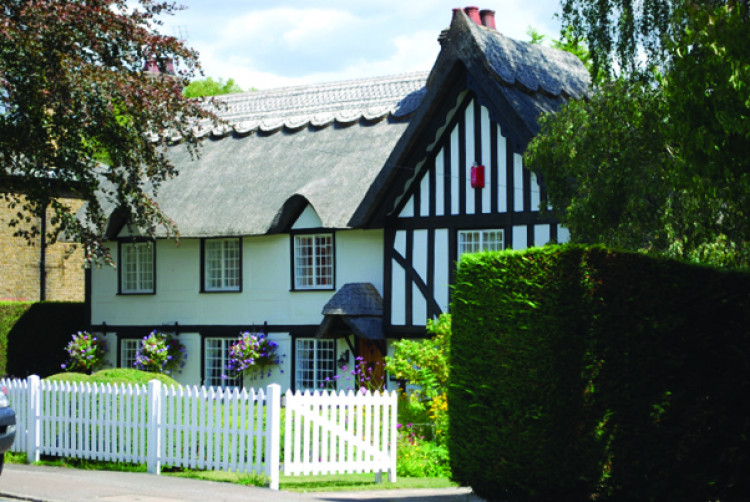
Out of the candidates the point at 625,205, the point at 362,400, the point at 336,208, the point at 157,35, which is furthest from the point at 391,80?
the point at 362,400

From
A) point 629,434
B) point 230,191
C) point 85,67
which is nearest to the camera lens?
point 629,434

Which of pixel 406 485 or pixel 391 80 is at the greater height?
pixel 391 80

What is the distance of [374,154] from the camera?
85.7ft

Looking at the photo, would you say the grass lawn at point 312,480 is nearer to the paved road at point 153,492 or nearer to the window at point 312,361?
the paved road at point 153,492

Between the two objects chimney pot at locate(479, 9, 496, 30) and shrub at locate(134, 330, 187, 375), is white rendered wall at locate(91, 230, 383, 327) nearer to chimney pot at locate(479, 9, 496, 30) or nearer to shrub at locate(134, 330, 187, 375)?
shrub at locate(134, 330, 187, 375)

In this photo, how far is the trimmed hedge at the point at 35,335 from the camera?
2988 centimetres

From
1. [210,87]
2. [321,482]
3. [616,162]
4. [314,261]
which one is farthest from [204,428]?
[210,87]

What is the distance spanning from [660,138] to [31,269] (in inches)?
962

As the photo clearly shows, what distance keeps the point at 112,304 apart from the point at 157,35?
413 inches

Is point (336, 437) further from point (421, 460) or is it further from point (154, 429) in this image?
point (154, 429)

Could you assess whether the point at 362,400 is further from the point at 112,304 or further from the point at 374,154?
the point at 112,304

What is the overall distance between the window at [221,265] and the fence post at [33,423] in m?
11.5

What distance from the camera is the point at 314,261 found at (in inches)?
1029

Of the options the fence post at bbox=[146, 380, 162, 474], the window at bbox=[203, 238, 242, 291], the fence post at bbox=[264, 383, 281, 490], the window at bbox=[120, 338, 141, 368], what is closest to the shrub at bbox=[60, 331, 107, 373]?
the window at bbox=[120, 338, 141, 368]
